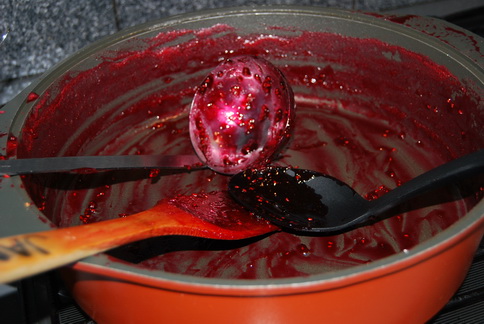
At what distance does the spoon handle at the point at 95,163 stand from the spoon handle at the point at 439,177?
0.29 m

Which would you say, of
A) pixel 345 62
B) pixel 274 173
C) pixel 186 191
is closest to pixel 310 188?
pixel 274 173

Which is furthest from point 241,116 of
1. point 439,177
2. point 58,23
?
point 58,23

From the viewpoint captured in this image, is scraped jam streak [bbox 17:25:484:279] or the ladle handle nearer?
the ladle handle

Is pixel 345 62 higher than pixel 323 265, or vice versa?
pixel 345 62

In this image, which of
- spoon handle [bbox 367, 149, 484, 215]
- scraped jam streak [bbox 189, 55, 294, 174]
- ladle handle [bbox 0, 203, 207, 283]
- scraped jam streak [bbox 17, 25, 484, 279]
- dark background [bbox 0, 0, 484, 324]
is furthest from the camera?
dark background [bbox 0, 0, 484, 324]

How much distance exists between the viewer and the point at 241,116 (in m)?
0.78

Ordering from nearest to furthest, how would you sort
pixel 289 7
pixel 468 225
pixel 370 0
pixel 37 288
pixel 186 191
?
1. pixel 468 225
2. pixel 37 288
3. pixel 186 191
4. pixel 289 7
5. pixel 370 0

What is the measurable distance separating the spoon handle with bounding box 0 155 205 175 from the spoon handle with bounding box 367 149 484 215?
290mm

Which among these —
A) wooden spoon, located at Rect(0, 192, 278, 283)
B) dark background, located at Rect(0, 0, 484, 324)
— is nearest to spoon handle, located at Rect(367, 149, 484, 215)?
wooden spoon, located at Rect(0, 192, 278, 283)

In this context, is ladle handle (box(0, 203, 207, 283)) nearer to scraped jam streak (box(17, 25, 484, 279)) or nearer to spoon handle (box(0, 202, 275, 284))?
spoon handle (box(0, 202, 275, 284))

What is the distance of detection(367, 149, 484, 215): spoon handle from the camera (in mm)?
563

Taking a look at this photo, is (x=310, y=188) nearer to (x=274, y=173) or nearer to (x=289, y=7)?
(x=274, y=173)

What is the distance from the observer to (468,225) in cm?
48

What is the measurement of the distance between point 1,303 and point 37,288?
0.06 m
